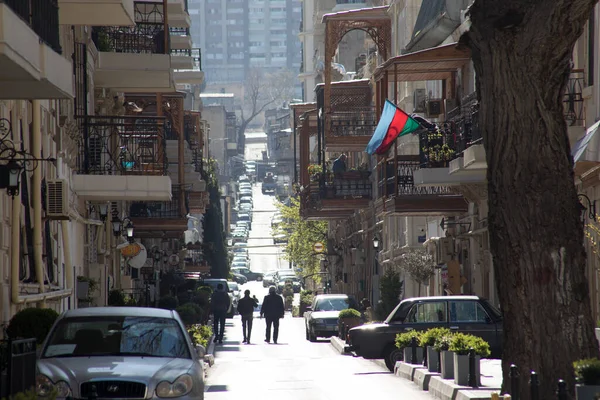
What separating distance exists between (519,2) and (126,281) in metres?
26.7

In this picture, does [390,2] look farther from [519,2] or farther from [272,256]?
[272,256]

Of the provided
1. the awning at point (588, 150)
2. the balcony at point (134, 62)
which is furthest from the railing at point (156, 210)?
the awning at point (588, 150)

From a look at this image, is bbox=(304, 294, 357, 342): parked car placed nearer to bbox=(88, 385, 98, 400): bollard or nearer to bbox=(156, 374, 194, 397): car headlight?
bbox=(156, 374, 194, 397): car headlight

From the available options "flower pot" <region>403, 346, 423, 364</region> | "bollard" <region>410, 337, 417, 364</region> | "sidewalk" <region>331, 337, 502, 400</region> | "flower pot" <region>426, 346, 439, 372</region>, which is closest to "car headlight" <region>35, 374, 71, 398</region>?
"sidewalk" <region>331, 337, 502, 400</region>

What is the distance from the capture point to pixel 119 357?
15.0m

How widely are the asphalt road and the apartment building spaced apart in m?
3.39

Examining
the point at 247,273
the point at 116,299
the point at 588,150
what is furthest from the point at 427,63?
the point at 247,273

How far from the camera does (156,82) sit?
30234 mm

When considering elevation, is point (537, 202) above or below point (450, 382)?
above

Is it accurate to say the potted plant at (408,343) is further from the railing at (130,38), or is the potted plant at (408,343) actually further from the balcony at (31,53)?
the balcony at (31,53)

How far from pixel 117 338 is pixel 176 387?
4.92ft

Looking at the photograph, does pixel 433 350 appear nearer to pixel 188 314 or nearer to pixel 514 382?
pixel 514 382

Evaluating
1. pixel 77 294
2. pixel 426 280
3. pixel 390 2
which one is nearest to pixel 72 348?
pixel 77 294

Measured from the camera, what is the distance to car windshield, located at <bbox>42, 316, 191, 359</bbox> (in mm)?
15195
